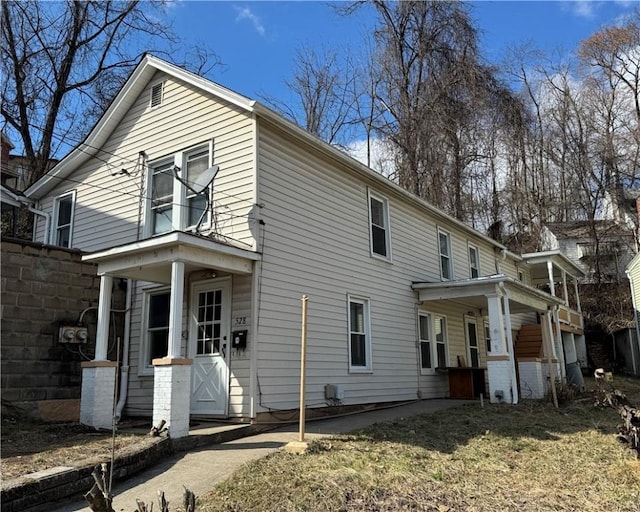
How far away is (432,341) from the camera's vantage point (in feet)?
46.3

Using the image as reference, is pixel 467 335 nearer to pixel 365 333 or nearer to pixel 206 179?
pixel 365 333

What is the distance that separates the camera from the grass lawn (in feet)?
16.2

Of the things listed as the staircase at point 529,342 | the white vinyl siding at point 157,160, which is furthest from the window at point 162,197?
the staircase at point 529,342

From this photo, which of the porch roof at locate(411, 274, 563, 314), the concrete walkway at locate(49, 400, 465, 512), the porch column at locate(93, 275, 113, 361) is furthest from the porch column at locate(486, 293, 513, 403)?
the porch column at locate(93, 275, 113, 361)

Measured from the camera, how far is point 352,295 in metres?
11.2

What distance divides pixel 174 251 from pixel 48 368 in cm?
388

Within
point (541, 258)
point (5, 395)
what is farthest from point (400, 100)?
point (5, 395)

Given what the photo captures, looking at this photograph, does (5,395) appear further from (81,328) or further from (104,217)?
(104,217)

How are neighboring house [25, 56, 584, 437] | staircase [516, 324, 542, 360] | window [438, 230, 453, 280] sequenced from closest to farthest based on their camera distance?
1. neighboring house [25, 56, 584, 437]
2. window [438, 230, 453, 280]
3. staircase [516, 324, 542, 360]

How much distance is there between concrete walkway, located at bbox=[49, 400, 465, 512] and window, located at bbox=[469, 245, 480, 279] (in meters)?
9.54

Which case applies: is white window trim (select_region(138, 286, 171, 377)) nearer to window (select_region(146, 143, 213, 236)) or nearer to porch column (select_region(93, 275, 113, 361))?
window (select_region(146, 143, 213, 236))

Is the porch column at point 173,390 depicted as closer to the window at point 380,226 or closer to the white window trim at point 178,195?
the white window trim at point 178,195

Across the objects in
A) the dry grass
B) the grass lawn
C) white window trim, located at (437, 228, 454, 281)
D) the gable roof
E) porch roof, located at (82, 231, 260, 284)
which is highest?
the gable roof

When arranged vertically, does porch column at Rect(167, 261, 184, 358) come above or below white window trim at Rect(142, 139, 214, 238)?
below
